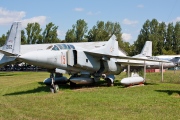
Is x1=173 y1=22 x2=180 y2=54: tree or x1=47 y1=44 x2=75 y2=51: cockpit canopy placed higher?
x1=173 y1=22 x2=180 y2=54: tree

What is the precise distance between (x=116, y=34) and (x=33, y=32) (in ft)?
77.2

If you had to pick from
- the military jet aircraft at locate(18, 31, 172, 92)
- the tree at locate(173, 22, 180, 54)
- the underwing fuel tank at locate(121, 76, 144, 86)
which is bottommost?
the underwing fuel tank at locate(121, 76, 144, 86)

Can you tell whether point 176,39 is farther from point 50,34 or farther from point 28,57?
point 28,57

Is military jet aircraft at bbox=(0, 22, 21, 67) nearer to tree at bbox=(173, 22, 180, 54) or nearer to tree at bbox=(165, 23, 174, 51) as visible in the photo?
tree at bbox=(165, 23, 174, 51)

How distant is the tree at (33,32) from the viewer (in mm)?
77562

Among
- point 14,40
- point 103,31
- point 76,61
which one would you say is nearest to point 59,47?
point 76,61

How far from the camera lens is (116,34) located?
78438 millimetres

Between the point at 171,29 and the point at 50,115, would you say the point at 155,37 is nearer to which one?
the point at 171,29

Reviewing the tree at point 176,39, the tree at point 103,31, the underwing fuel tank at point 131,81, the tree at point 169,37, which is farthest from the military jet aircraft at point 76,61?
the tree at point 176,39

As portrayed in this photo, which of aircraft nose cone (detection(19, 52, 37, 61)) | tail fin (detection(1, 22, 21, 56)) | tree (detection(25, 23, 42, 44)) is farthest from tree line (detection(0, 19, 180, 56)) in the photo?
aircraft nose cone (detection(19, 52, 37, 61))

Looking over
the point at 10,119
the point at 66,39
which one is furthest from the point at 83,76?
the point at 66,39

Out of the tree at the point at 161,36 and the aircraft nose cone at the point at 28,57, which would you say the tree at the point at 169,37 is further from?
the aircraft nose cone at the point at 28,57

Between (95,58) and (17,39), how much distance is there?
1584cm

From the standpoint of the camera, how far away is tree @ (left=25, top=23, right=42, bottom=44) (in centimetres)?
7756
